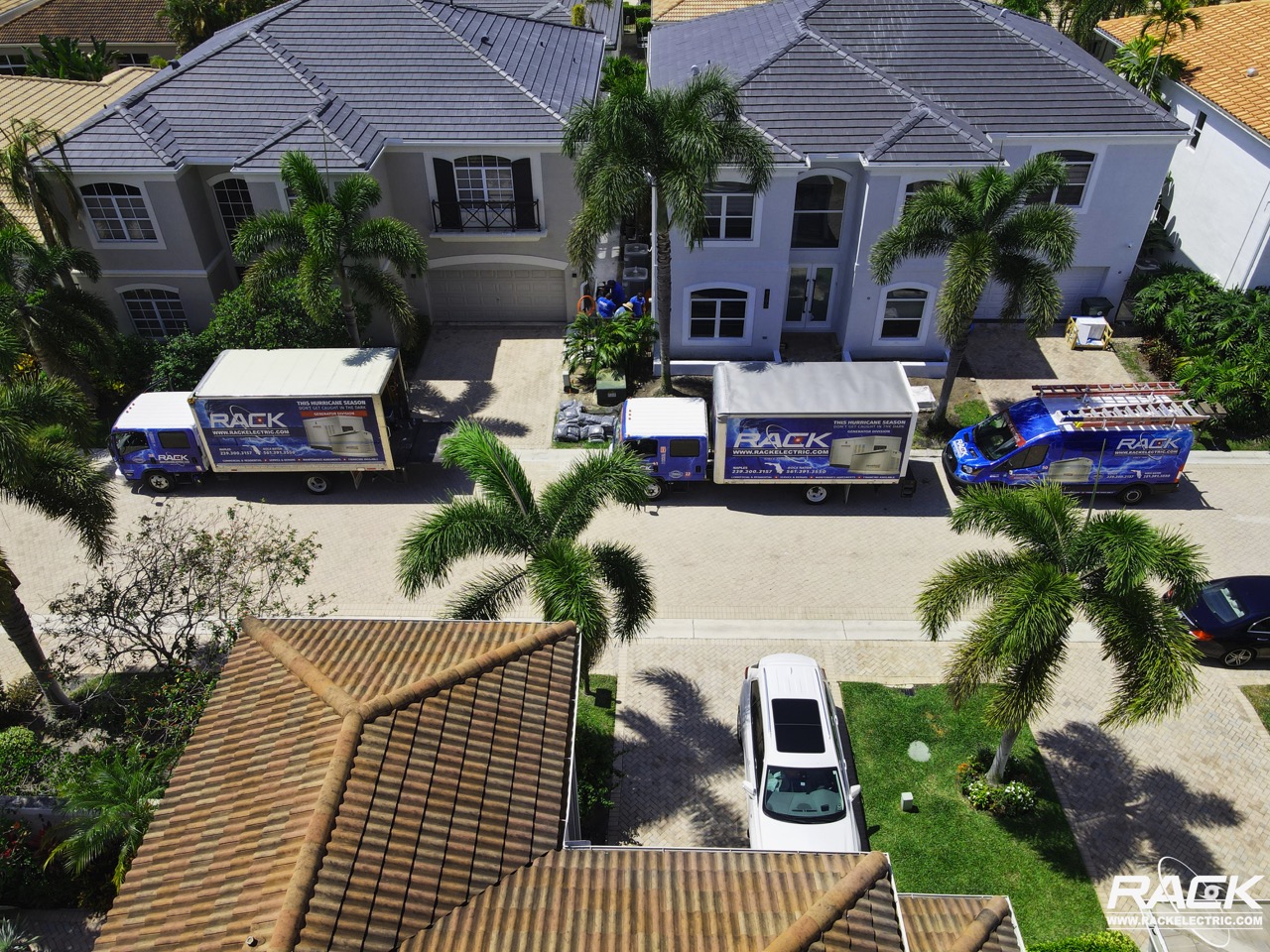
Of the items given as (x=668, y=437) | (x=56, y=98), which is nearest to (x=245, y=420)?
(x=668, y=437)

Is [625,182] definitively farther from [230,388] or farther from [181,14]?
[181,14]

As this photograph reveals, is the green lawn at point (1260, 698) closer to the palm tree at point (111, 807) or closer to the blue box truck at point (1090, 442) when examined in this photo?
the blue box truck at point (1090, 442)

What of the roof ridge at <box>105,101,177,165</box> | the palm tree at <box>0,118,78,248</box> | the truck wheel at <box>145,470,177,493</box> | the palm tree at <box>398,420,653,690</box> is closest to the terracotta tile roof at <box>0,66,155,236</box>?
the roof ridge at <box>105,101,177,165</box>

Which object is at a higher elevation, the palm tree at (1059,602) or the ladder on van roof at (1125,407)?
the palm tree at (1059,602)

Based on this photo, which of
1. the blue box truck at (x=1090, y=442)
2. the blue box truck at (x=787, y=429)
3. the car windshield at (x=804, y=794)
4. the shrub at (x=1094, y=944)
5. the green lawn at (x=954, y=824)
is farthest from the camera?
the blue box truck at (x=787, y=429)

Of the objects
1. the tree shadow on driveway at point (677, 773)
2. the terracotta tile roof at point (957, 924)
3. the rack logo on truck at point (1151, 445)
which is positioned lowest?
the tree shadow on driveway at point (677, 773)

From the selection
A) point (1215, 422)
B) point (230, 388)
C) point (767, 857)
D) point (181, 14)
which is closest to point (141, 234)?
point (230, 388)

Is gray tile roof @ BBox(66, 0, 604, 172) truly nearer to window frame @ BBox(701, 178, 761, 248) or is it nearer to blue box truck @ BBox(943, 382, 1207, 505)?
window frame @ BBox(701, 178, 761, 248)

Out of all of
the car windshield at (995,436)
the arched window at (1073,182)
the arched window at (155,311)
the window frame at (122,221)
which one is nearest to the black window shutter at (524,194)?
the window frame at (122,221)
